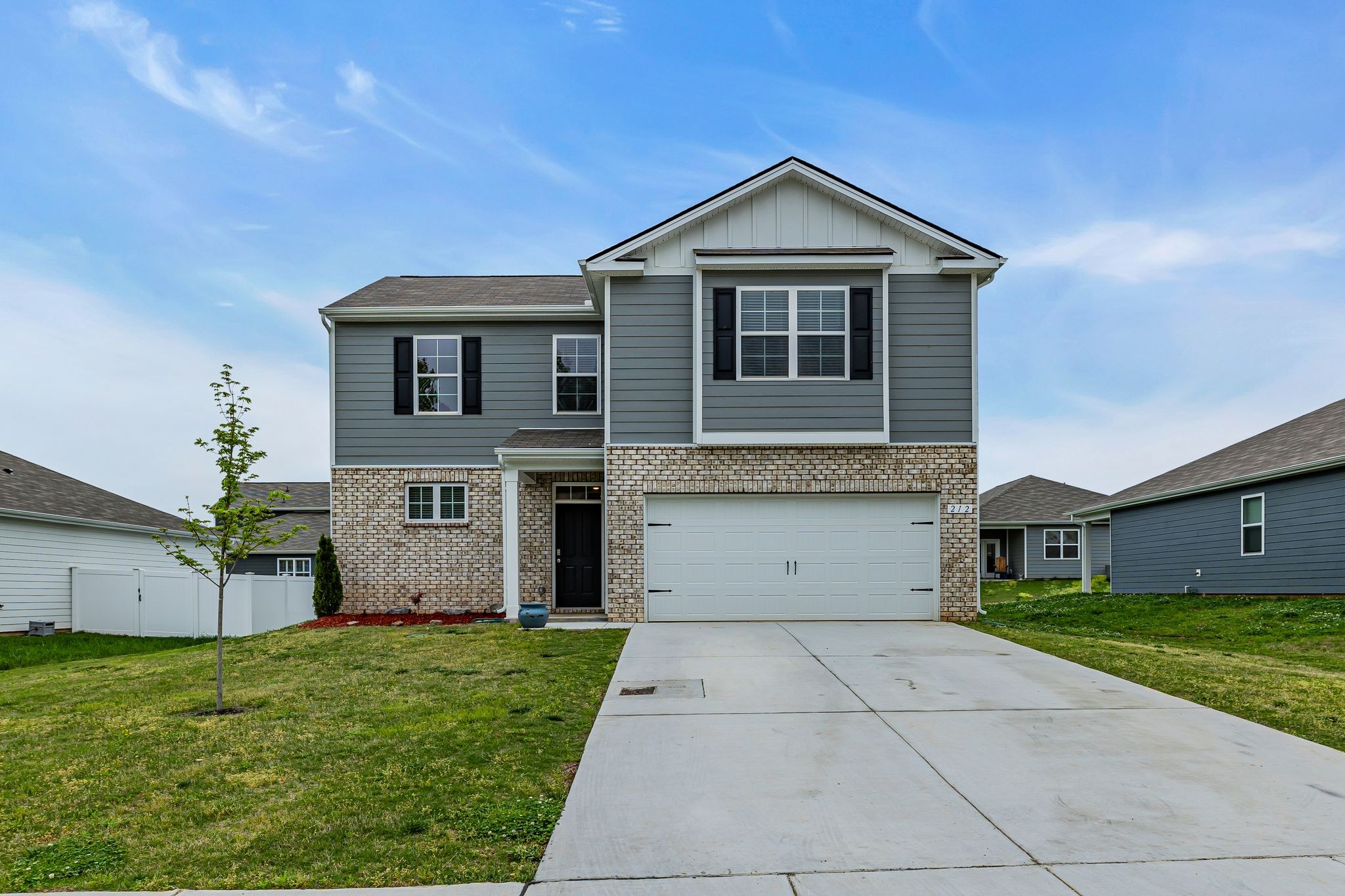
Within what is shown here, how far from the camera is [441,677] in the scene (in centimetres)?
961

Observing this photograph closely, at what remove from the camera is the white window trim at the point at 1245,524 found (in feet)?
62.4

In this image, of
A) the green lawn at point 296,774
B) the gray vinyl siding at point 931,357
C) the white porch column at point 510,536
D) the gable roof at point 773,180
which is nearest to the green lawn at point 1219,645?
the gray vinyl siding at point 931,357

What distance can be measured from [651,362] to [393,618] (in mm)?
7086

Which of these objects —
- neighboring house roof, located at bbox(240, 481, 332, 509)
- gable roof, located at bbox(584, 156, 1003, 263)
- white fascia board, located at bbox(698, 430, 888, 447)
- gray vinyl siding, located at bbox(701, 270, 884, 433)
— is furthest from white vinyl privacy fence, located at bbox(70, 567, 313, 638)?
neighboring house roof, located at bbox(240, 481, 332, 509)

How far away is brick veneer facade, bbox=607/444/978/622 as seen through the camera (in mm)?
14703

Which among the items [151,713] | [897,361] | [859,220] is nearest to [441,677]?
[151,713]

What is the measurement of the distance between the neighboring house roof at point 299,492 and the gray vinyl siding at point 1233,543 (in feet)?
87.5

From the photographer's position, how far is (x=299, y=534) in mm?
27656

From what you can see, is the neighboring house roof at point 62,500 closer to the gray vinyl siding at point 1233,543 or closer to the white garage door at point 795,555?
the white garage door at point 795,555

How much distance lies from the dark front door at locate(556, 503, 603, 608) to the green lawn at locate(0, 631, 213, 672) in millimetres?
7032

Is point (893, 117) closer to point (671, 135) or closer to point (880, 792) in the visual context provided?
point (671, 135)

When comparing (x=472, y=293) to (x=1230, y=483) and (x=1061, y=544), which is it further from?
(x=1061, y=544)

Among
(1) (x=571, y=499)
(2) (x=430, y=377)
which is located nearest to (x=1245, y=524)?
(1) (x=571, y=499)

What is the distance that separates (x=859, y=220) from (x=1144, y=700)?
927cm
